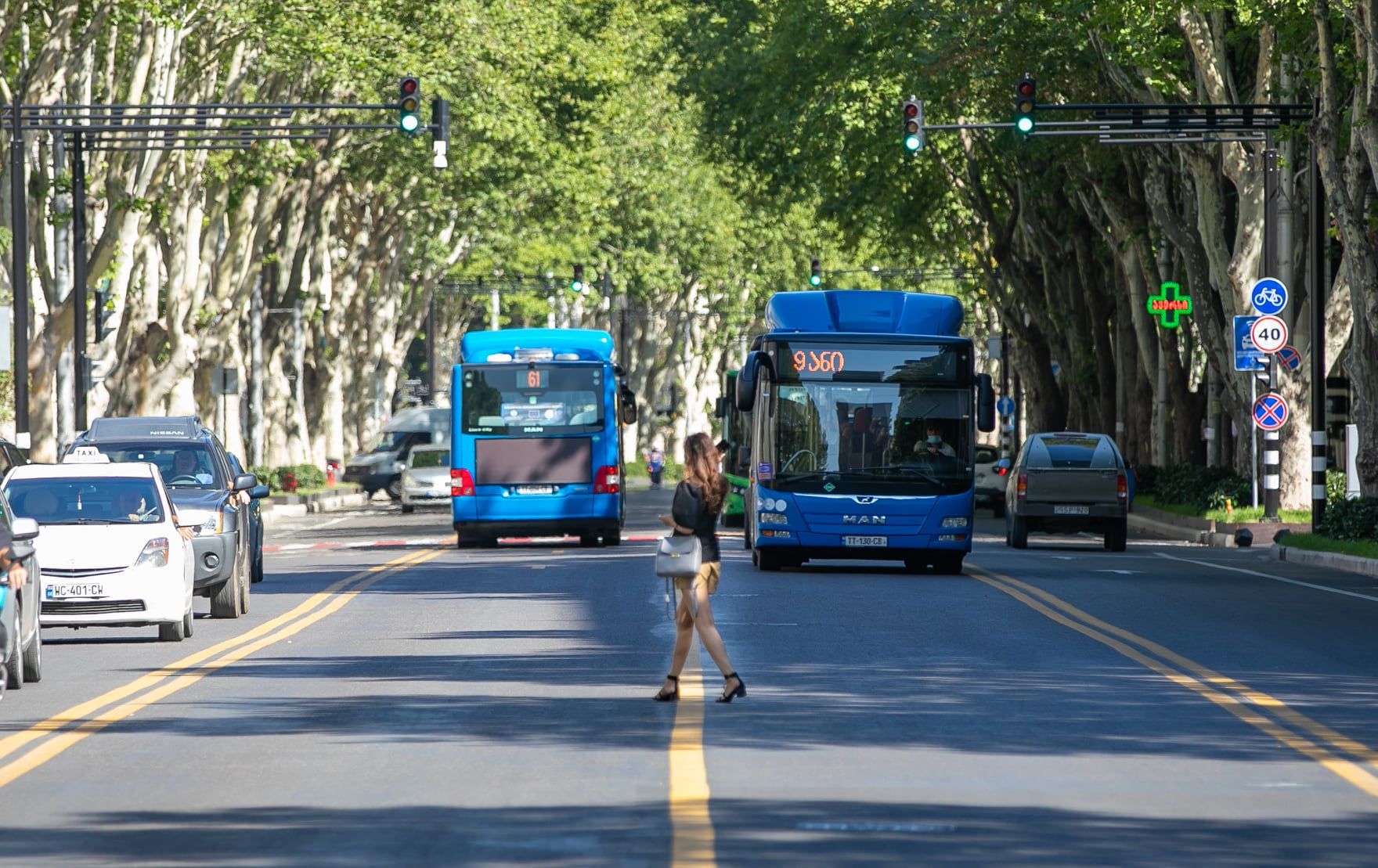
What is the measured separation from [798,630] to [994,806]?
961 centimetres

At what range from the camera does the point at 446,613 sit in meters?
22.5

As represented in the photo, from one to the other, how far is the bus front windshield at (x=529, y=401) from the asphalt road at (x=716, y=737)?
12884 mm

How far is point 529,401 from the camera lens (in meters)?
37.1

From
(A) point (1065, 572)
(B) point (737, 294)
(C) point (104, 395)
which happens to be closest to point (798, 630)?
(A) point (1065, 572)

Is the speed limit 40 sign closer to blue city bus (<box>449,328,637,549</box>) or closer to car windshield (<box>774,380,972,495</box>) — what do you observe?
blue city bus (<box>449,328,637,549</box>)

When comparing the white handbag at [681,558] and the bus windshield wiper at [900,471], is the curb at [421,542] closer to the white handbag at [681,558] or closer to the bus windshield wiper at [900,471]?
the bus windshield wiper at [900,471]

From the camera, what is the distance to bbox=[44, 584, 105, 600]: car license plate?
763 inches

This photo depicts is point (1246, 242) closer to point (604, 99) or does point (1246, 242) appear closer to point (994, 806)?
point (604, 99)

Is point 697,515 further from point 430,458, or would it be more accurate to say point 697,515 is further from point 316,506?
point 430,458

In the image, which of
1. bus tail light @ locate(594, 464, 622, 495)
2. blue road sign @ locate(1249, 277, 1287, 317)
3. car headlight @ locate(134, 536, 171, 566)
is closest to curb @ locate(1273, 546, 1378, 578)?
blue road sign @ locate(1249, 277, 1287, 317)

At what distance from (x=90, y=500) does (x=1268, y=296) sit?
854 inches

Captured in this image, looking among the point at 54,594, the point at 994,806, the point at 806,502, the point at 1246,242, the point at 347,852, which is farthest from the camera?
the point at 1246,242

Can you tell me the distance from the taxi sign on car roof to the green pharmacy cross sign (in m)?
25.8

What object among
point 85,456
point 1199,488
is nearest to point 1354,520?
point 1199,488
